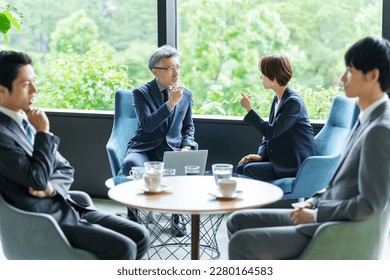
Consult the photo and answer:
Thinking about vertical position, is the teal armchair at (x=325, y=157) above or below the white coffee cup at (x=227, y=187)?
below

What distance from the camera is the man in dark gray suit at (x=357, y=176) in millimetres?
2773

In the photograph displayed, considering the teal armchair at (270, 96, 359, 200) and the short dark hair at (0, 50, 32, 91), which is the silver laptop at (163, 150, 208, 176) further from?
the short dark hair at (0, 50, 32, 91)

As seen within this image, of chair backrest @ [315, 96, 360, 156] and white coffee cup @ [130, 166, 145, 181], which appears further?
chair backrest @ [315, 96, 360, 156]

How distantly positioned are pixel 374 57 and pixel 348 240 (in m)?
0.76

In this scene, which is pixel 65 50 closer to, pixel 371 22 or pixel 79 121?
pixel 79 121

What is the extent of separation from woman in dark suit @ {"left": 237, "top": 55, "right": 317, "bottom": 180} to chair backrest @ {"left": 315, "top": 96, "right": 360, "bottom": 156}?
0.12 meters

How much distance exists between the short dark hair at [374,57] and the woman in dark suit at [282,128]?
5.31ft

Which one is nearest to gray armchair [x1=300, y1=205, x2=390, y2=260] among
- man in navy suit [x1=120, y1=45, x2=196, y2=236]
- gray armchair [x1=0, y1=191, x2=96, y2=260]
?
gray armchair [x1=0, y1=191, x2=96, y2=260]

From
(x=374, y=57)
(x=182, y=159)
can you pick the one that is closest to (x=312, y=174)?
(x=182, y=159)

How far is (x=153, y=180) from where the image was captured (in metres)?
3.29

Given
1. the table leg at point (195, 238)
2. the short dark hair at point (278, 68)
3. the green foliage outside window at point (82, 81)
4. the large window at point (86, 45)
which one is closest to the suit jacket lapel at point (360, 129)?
the table leg at point (195, 238)

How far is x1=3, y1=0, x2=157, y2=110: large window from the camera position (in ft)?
21.1

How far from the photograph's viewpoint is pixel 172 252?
4543mm

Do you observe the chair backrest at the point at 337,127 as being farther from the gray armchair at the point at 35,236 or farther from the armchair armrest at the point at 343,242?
the gray armchair at the point at 35,236
